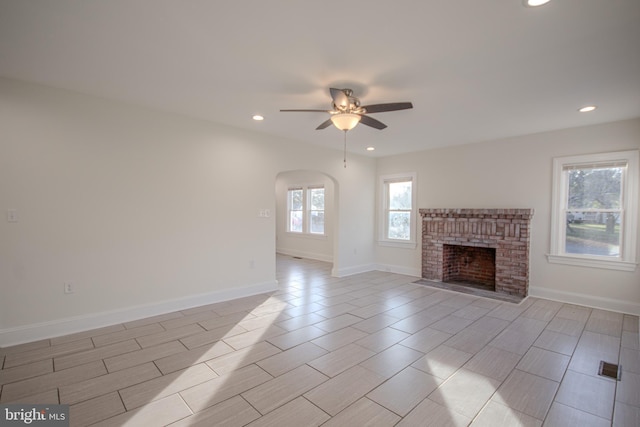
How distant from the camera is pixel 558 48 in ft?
7.88

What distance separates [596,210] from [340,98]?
14.0 feet

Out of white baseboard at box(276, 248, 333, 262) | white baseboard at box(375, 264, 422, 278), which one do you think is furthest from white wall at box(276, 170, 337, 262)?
white baseboard at box(375, 264, 422, 278)

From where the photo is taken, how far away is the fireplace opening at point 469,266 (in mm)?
5734

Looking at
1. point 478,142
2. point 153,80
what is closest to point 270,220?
point 153,80

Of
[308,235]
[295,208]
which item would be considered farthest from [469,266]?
[295,208]

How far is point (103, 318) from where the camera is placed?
3611 millimetres

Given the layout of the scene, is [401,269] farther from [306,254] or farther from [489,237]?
[306,254]

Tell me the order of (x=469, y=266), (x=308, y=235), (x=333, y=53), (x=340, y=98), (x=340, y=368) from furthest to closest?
(x=308, y=235)
(x=469, y=266)
(x=340, y=98)
(x=340, y=368)
(x=333, y=53)

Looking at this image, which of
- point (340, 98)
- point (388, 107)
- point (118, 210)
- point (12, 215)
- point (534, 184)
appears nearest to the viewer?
point (340, 98)

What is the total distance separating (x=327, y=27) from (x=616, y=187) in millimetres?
4758

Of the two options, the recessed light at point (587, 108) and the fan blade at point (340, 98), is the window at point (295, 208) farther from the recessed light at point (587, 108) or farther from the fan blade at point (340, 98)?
the recessed light at point (587, 108)

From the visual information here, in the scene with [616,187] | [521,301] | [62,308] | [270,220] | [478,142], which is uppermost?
[478,142]

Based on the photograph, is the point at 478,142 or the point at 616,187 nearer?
the point at 616,187

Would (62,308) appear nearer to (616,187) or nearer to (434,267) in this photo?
(434,267)
